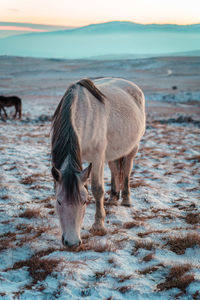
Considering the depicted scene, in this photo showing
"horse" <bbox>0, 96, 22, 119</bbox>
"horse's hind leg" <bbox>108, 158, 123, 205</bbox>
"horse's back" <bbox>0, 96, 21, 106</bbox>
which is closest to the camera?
"horse's hind leg" <bbox>108, 158, 123, 205</bbox>

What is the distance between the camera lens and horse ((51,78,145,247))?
293 centimetres

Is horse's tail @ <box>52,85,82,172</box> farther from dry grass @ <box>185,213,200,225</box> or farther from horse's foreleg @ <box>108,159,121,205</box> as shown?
dry grass @ <box>185,213,200,225</box>

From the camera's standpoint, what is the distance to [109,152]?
4391 mm

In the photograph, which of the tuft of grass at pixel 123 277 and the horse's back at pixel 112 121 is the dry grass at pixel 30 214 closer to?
the horse's back at pixel 112 121

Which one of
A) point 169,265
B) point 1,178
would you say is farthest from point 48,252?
point 1,178

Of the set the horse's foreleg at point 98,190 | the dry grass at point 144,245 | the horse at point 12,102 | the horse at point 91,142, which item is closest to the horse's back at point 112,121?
the horse at point 91,142

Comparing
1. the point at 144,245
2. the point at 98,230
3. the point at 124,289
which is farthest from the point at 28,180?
the point at 124,289

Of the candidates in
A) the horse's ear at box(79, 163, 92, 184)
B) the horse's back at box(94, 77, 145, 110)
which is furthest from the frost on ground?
the horse's back at box(94, 77, 145, 110)

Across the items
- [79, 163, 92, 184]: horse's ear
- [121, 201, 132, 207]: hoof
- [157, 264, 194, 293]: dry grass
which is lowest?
[121, 201, 132, 207]: hoof

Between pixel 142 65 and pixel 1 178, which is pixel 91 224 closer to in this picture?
pixel 1 178

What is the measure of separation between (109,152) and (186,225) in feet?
5.64

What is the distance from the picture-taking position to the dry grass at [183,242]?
11.5 ft

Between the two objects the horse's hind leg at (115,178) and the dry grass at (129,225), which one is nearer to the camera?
the dry grass at (129,225)

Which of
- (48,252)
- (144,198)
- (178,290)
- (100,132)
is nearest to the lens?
(178,290)
